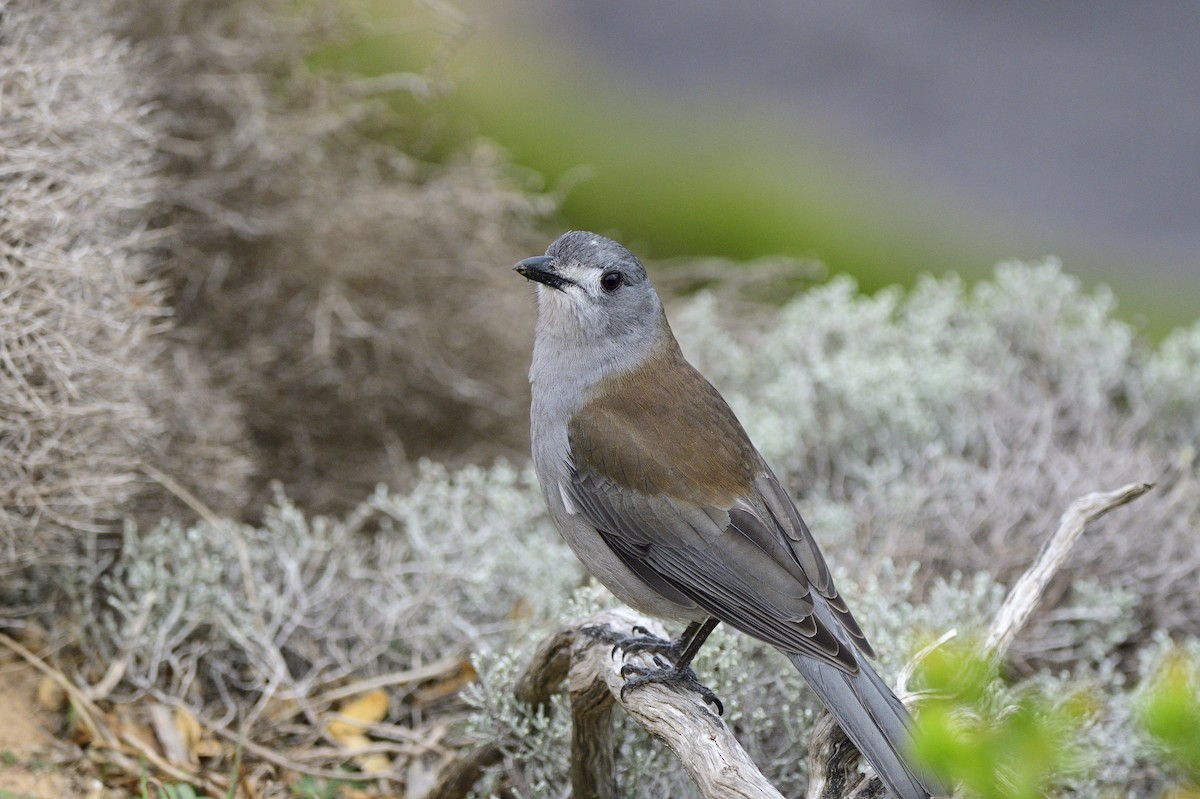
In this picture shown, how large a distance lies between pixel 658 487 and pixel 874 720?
0.68 meters

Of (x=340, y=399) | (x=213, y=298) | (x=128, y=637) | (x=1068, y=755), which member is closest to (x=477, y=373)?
(x=340, y=399)

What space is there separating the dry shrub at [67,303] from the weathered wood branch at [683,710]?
123 centimetres

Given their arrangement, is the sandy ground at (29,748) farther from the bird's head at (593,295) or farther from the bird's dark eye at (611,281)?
the bird's dark eye at (611,281)

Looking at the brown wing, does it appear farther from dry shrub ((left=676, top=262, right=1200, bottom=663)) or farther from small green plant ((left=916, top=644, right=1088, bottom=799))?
small green plant ((left=916, top=644, right=1088, bottom=799))

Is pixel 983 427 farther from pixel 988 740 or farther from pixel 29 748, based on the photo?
pixel 988 740

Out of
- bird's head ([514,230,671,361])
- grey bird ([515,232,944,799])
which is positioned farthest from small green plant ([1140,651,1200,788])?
bird's head ([514,230,671,361])

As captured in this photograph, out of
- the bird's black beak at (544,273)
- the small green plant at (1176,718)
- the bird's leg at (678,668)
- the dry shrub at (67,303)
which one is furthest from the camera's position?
the dry shrub at (67,303)

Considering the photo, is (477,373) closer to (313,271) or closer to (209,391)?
(313,271)

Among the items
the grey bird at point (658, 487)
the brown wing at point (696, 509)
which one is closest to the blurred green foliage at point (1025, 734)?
the grey bird at point (658, 487)

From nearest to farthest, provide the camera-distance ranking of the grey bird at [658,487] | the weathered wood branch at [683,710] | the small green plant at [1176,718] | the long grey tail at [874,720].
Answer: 1. the small green plant at [1176,718]
2. the long grey tail at [874,720]
3. the weathered wood branch at [683,710]
4. the grey bird at [658,487]

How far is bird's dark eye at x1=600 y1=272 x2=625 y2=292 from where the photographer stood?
2.75 meters

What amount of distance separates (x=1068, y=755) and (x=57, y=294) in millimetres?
2725

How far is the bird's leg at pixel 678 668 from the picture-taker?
2.49 m

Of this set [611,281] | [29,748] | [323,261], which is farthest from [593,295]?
[323,261]
